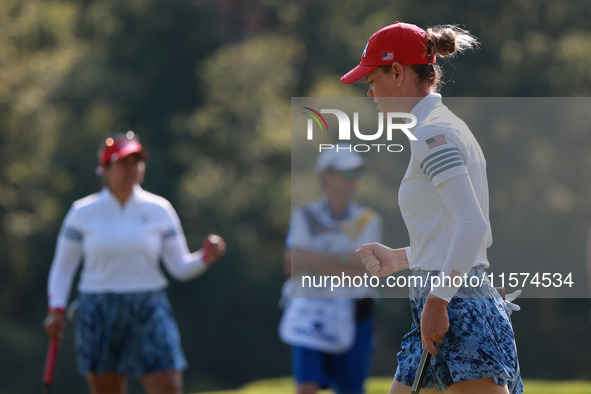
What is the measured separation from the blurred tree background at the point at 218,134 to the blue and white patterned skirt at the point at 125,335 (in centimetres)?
1259

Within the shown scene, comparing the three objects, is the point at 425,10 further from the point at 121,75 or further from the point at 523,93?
the point at 121,75

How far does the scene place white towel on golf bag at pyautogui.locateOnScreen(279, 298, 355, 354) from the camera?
19.9 ft

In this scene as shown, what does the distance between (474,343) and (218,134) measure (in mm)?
19816

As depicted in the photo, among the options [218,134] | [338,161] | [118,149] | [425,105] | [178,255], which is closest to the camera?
[425,105]

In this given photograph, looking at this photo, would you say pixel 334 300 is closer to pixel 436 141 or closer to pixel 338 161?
pixel 338 161

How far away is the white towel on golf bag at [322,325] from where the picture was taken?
6.05 m

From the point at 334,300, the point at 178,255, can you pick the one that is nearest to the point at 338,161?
the point at 334,300

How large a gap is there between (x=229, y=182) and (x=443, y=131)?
1869 centimetres

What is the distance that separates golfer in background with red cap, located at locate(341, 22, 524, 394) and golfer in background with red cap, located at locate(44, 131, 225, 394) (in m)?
2.90

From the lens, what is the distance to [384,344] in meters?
19.5

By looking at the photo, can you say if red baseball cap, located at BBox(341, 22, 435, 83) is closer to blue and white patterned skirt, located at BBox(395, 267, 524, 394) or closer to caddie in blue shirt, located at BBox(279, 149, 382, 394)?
blue and white patterned skirt, located at BBox(395, 267, 524, 394)

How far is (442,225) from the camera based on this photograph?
3.25 metres

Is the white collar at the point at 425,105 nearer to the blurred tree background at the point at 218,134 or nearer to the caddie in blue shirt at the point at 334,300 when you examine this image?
the caddie in blue shirt at the point at 334,300

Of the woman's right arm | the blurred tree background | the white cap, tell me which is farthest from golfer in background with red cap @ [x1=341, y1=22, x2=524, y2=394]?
the blurred tree background
